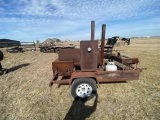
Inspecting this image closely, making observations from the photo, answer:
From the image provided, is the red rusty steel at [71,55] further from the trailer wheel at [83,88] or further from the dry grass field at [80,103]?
the trailer wheel at [83,88]

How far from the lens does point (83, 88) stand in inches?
171

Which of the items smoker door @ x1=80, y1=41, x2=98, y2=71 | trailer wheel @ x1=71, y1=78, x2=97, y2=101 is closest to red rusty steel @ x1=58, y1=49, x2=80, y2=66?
smoker door @ x1=80, y1=41, x2=98, y2=71

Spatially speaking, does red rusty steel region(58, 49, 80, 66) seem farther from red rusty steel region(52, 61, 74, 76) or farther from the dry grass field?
the dry grass field

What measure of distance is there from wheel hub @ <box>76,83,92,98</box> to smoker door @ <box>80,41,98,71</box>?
0.64 m

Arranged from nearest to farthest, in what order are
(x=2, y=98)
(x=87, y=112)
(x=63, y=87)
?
(x=87, y=112) < (x=2, y=98) < (x=63, y=87)

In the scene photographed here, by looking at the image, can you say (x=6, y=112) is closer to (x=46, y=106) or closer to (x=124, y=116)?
(x=46, y=106)

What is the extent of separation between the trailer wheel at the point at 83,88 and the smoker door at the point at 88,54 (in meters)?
0.53

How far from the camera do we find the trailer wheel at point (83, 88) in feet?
13.9

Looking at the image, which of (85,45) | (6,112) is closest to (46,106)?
(6,112)

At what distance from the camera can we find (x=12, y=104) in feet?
14.1

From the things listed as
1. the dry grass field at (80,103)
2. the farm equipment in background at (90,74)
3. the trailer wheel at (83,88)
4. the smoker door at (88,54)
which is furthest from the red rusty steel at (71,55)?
the trailer wheel at (83,88)

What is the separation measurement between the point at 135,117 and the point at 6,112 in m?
3.70

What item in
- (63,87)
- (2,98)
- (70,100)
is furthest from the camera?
(63,87)

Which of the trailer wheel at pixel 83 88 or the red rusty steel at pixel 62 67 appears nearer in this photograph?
the trailer wheel at pixel 83 88
